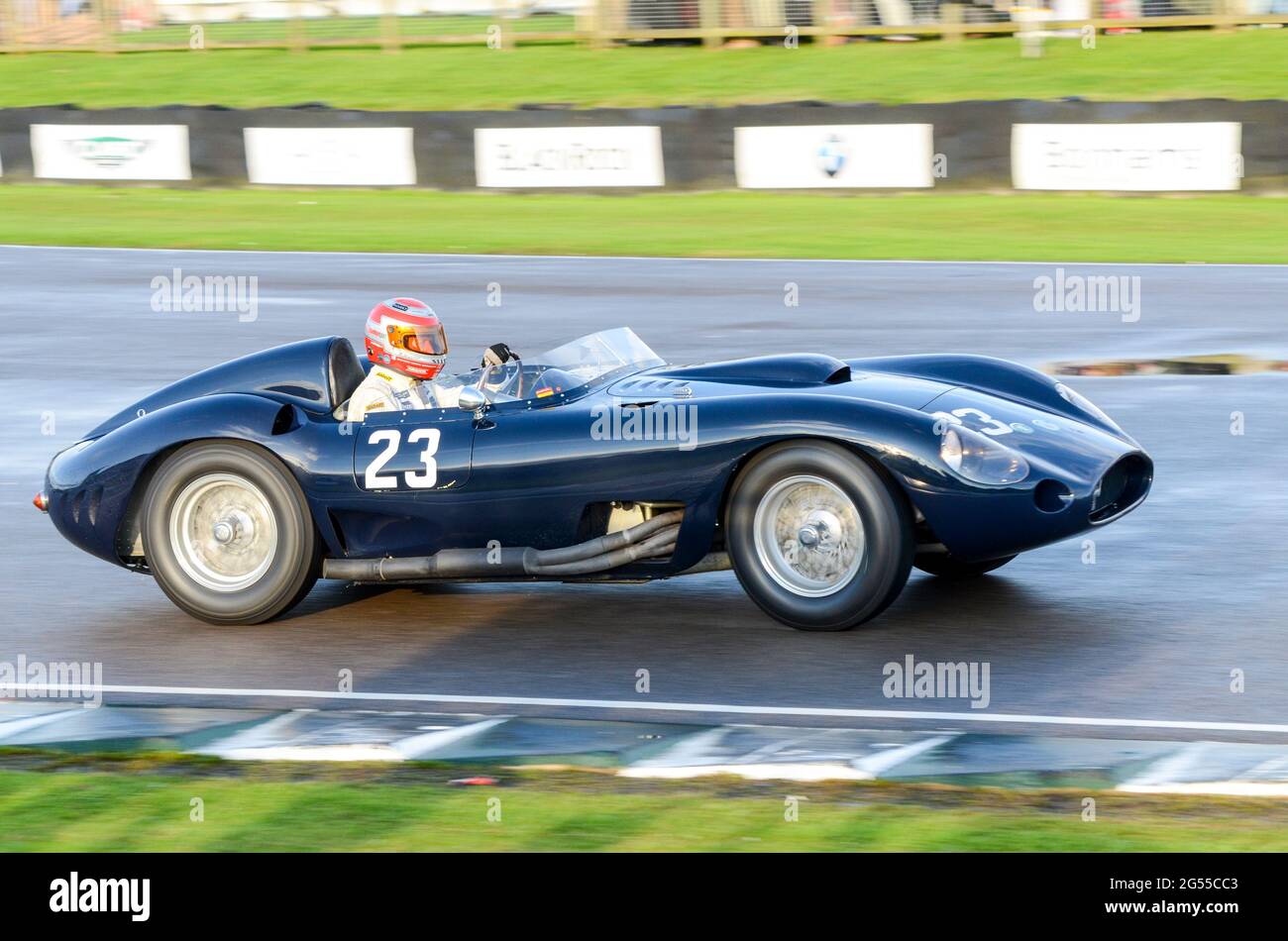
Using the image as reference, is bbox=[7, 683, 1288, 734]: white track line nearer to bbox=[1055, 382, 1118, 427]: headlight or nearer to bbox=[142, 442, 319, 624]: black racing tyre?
bbox=[142, 442, 319, 624]: black racing tyre

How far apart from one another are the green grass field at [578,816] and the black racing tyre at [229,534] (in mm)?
1824

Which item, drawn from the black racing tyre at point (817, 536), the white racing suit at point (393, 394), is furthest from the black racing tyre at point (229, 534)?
the black racing tyre at point (817, 536)

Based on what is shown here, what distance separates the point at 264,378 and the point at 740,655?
2.44m

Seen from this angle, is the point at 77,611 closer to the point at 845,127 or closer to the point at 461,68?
the point at 845,127

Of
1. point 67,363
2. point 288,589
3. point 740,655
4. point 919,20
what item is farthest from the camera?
point 919,20

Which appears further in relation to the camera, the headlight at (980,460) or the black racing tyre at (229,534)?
the black racing tyre at (229,534)

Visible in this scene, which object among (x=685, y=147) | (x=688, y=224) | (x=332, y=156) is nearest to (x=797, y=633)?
(x=688, y=224)

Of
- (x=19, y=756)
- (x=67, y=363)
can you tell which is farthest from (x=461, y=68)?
(x=19, y=756)

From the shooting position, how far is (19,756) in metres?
6.13

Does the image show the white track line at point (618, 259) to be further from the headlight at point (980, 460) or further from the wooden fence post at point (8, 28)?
the wooden fence post at point (8, 28)

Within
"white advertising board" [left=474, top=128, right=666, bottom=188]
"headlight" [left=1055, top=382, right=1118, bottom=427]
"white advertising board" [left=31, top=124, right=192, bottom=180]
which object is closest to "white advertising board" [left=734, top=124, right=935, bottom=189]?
"white advertising board" [left=474, top=128, right=666, bottom=188]

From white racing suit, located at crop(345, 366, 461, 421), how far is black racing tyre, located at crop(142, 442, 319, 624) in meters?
0.41

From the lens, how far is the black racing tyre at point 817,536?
685cm
